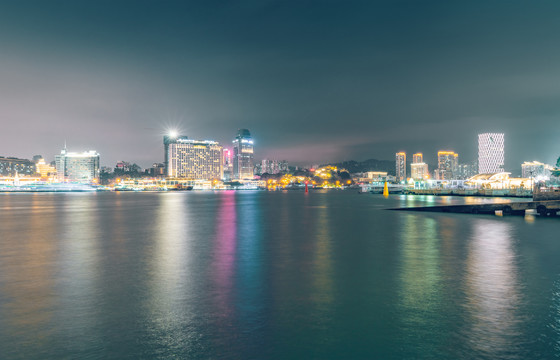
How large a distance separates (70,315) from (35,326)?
1.02 m

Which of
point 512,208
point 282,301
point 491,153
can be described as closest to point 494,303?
point 282,301

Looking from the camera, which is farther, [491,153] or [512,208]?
[491,153]

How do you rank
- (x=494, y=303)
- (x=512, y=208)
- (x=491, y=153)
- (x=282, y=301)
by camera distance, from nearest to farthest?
(x=494, y=303) → (x=282, y=301) → (x=512, y=208) → (x=491, y=153)

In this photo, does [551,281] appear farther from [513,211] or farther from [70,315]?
[513,211]

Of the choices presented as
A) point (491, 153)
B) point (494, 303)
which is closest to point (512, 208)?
point (494, 303)

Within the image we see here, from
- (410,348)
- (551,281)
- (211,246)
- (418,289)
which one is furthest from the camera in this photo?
(211,246)

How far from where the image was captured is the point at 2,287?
47.2 feet

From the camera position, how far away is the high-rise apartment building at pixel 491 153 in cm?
19162

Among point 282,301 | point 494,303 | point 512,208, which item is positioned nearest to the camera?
point 494,303

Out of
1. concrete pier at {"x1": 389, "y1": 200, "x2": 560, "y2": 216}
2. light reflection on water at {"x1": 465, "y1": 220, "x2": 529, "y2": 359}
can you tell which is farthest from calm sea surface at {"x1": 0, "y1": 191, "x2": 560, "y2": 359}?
concrete pier at {"x1": 389, "y1": 200, "x2": 560, "y2": 216}

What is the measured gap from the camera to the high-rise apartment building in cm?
19162

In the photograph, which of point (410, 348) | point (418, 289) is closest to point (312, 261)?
point (418, 289)

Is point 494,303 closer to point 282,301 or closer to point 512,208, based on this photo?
point 282,301

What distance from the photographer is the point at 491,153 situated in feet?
639
